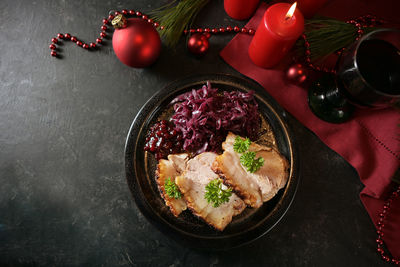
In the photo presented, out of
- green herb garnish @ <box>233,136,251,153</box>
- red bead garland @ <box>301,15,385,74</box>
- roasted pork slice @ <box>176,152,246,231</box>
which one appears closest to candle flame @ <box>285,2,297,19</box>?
red bead garland @ <box>301,15,385,74</box>

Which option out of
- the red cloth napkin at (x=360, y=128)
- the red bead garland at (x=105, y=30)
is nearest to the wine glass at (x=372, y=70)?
the red cloth napkin at (x=360, y=128)

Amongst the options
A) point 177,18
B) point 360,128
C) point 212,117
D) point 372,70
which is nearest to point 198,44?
point 177,18

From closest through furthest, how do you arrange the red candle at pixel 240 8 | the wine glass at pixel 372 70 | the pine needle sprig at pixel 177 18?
the wine glass at pixel 372 70
the red candle at pixel 240 8
the pine needle sprig at pixel 177 18

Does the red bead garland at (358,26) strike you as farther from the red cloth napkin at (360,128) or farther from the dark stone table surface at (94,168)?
the dark stone table surface at (94,168)

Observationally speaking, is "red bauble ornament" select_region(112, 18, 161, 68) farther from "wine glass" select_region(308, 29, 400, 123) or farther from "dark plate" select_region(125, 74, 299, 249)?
"wine glass" select_region(308, 29, 400, 123)

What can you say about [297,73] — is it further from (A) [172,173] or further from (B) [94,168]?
(B) [94,168]

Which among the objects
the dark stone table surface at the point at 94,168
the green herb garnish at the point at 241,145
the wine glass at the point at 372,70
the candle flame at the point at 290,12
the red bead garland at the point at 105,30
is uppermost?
the candle flame at the point at 290,12

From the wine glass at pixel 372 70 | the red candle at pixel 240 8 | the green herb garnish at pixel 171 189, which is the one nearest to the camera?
the wine glass at pixel 372 70

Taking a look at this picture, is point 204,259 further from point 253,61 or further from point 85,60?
point 85,60
